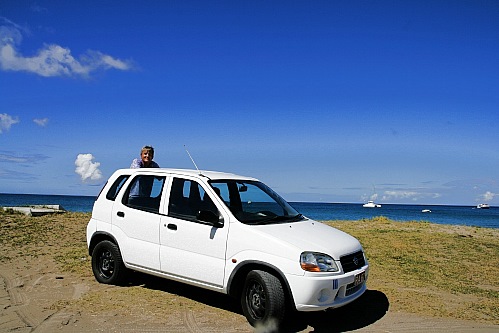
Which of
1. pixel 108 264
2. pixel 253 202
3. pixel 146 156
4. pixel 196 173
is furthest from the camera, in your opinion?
pixel 146 156

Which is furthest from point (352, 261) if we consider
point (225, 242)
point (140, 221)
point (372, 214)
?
point (372, 214)

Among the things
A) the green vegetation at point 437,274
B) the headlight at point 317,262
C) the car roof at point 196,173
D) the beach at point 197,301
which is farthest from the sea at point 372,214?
the headlight at point 317,262

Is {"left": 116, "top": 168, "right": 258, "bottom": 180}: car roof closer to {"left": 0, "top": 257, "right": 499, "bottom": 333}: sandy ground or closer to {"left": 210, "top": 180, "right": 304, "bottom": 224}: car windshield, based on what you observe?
{"left": 210, "top": 180, "right": 304, "bottom": 224}: car windshield

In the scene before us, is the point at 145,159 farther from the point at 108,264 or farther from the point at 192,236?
the point at 192,236

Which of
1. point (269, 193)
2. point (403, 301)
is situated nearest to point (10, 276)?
point (269, 193)

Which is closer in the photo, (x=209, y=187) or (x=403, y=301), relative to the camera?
(x=209, y=187)

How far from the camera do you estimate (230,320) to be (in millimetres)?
5508

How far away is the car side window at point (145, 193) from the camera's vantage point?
6.48m

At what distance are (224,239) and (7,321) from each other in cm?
284

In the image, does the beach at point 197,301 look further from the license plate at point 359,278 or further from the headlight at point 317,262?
the headlight at point 317,262

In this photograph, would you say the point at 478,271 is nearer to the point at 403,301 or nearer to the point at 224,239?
the point at 403,301

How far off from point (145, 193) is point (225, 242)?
75.5 inches

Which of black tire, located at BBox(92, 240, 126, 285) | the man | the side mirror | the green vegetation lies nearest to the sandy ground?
black tire, located at BBox(92, 240, 126, 285)

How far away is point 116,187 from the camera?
7.07 meters
